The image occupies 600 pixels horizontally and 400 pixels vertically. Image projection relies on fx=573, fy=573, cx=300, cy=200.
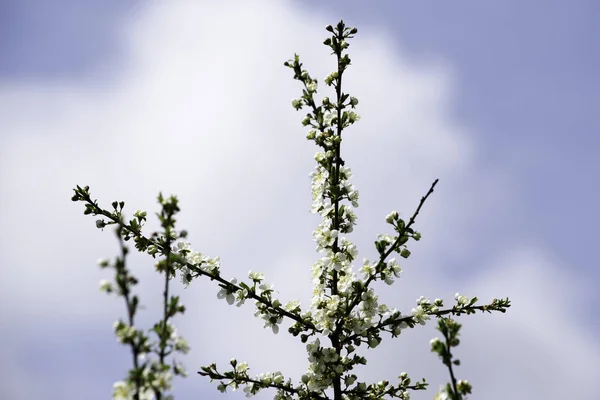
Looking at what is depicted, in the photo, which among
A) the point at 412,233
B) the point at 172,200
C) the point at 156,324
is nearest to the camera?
the point at 156,324

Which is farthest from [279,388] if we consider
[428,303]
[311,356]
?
[428,303]

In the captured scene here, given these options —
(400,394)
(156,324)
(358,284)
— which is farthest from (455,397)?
(400,394)

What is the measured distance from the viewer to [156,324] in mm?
2863

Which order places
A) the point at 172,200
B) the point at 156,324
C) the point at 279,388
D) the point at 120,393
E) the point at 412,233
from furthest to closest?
the point at 279,388 < the point at 412,233 < the point at 172,200 < the point at 156,324 < the point at 120,393

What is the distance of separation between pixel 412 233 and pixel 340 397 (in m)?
1.63

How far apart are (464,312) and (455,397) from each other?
2.61 metres

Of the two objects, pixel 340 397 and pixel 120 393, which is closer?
pixel 120 393

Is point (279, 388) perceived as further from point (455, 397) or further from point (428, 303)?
point (455, 397)

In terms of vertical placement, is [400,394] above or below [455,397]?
above

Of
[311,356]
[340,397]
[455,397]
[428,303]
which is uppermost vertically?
[428,303]

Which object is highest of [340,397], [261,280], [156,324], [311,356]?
[261,280]

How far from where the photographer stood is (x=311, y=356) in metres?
5.29

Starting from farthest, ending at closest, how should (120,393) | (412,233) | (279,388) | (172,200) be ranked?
(279,388), (412,233), (172,200), (120,393)

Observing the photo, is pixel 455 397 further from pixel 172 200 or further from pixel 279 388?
pixel 279 388
